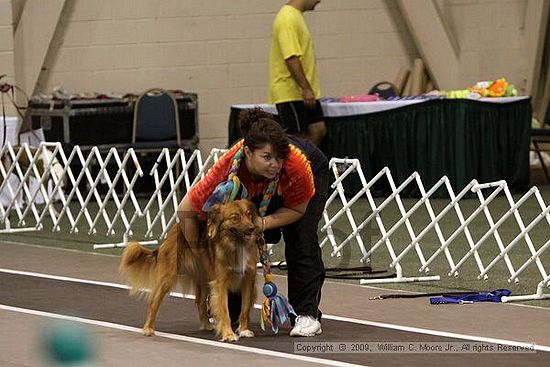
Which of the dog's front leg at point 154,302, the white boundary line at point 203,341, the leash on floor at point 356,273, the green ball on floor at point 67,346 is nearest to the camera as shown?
the green ball on floor at point 67,346

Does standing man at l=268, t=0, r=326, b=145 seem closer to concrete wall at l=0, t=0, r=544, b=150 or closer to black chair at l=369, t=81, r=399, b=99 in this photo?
black chair at l=369, t=81, r=399, b=99

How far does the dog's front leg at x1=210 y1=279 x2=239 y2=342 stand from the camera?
432 cm

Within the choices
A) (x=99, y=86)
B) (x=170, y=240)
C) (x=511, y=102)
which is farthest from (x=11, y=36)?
(x=170, y=240)

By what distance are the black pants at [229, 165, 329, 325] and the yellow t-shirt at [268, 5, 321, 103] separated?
4.22 meters

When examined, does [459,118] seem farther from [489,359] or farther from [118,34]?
[489,359]

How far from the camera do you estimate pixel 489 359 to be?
4.00m

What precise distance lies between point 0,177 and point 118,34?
252cm

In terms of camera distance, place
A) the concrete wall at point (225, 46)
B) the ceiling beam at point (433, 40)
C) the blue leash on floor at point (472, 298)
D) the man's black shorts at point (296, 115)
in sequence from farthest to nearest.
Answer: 1. the ceiling beam at point (433, 40)
2. the concrete wall at point (225, 46)
3. the man's black shorts at point (296, 115)
4. the blue leash on floor at point (472, 298)

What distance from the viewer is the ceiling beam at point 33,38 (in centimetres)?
1102

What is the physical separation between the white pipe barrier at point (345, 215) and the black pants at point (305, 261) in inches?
46.5

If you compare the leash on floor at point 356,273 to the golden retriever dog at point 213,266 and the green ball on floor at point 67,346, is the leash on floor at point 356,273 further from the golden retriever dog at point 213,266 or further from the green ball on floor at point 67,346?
the green ball on floor at point 67,346

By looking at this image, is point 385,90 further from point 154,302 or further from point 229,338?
point 229,338

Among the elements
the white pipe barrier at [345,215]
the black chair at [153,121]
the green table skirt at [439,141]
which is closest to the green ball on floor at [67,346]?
the white pipe barrier at [345,215]

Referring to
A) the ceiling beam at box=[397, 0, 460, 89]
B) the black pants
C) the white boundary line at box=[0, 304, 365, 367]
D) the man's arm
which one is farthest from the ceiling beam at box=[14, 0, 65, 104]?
the black pants
